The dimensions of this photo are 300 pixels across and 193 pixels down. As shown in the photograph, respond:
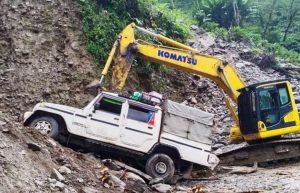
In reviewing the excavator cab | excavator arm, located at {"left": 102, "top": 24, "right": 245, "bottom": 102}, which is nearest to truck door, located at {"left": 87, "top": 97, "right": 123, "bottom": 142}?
excavator arm, located at {"left": 102, "top": 24, "right": 245, "bottom": 102}

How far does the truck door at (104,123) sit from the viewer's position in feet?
33.8

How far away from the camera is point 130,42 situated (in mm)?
12578

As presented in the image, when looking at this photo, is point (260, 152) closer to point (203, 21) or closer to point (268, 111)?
point (268, 111)

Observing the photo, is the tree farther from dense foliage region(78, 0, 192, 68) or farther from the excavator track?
the excavator track

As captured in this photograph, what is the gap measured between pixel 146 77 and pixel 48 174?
32.0 ft

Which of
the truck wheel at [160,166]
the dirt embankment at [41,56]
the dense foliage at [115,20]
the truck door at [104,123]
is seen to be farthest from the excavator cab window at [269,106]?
the dense foliage at [115,20]

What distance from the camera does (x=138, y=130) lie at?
10.4 m

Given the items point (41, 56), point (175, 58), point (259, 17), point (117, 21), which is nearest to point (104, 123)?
point (175, 58)

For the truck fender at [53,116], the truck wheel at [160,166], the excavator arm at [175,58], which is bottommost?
the truck wheel at [160,166]

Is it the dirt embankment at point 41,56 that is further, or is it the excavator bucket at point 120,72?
the dirt embankment at point 41,56

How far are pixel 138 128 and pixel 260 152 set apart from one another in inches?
157

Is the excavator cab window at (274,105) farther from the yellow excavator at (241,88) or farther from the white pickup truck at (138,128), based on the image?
the white pickup truck at (138,128)

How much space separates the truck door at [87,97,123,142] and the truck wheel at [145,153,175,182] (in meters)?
0.92

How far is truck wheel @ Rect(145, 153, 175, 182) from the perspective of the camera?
10484 millimetres
